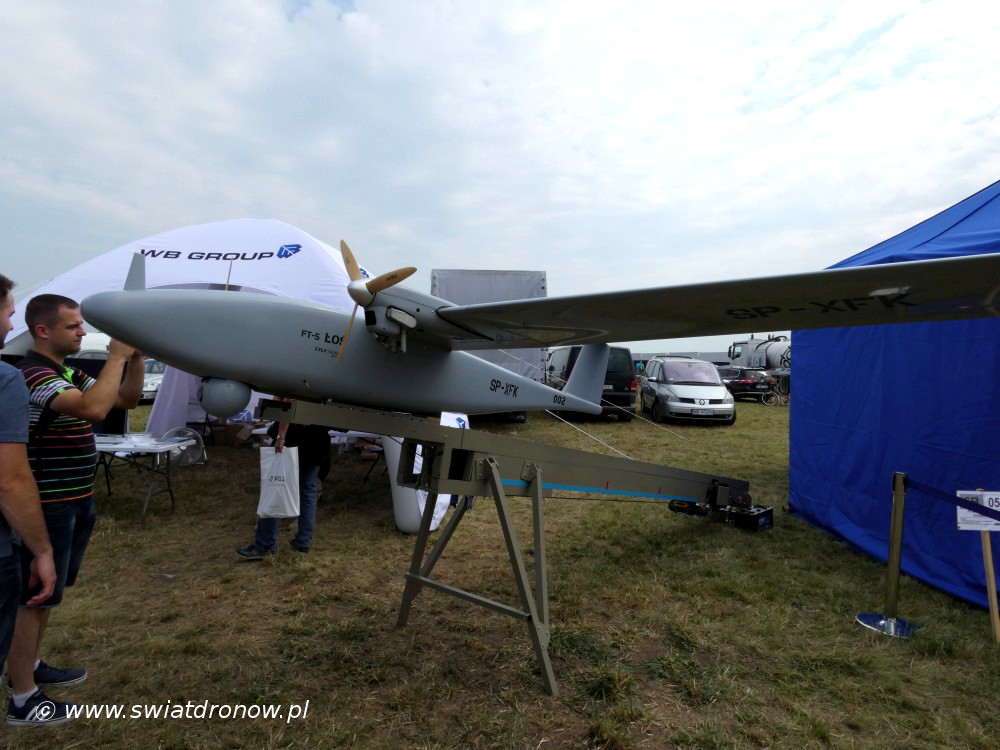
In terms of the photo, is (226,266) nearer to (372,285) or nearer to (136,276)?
(136,276)

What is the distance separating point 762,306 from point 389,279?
1973 mm

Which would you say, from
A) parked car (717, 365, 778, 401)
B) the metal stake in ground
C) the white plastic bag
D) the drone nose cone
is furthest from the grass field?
parked car (717, 365, 778, 401)

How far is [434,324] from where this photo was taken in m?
3.02

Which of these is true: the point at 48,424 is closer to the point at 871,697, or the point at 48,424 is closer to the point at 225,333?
the point at 225,333

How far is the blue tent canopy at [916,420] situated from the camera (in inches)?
166

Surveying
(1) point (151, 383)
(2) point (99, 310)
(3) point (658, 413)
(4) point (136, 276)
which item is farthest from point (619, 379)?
(1) point (151, 383)

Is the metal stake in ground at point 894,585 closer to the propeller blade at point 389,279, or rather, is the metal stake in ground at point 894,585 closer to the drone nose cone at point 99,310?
the propeller blade at point 389,279

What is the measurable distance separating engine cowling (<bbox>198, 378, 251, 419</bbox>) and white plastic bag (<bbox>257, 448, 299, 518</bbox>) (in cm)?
217

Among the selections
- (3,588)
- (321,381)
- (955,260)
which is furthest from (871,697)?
(3,588)

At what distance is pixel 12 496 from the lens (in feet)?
6.66

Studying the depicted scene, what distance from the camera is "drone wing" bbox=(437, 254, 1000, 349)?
235 cm

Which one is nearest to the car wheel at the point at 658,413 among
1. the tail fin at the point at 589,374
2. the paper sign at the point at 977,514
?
the tail fin at the point at 589,374

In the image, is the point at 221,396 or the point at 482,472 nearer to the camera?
the point at 221,396

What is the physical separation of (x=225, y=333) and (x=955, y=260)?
3.37 metres
